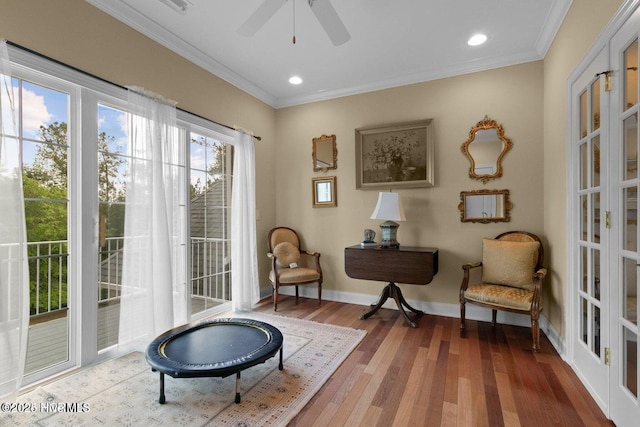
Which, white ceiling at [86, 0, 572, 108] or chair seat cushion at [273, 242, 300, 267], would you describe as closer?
white ceiling at [86, 0, 572, 108]

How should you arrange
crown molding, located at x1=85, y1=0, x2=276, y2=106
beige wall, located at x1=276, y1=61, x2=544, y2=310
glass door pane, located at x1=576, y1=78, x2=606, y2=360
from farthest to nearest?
beige wall, located at x1=276, y1=61, x2=544, y2=310 → crown molding, located at x1=85, y1=0, x2=276, y2=106 → glass door pane, located at x1=576, y1=78, x2=606, y2=360

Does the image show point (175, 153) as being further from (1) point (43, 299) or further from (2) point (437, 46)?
(2) point (437, 46)

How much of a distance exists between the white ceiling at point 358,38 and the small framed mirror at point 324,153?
662 mm

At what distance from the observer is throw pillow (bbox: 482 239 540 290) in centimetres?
272

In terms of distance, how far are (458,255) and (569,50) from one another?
1.99 metres

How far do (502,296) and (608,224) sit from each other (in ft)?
3.52

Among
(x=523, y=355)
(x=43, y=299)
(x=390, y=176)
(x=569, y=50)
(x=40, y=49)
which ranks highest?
(x=569, y=50)

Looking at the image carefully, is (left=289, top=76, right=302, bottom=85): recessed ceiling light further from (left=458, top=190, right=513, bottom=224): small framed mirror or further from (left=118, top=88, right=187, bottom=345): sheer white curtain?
(left=458, top=190, right=513, bottom=224): small framed mirror

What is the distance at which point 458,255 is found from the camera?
10.7 ft

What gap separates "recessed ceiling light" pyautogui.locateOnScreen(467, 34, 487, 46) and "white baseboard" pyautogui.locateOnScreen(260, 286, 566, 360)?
2623 millimetres

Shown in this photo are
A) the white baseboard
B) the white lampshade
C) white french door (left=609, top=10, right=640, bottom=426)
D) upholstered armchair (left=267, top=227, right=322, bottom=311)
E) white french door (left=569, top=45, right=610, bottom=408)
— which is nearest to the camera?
white french door (left=609, top=10, right=640, bottom=426)

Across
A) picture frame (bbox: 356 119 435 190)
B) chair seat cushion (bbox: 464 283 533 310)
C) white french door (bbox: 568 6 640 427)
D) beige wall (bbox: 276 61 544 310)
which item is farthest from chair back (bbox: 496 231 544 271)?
picture frame (bbox: 356 119 435 190)

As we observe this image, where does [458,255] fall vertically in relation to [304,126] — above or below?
below

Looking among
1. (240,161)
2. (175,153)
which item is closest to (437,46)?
(240,161)
